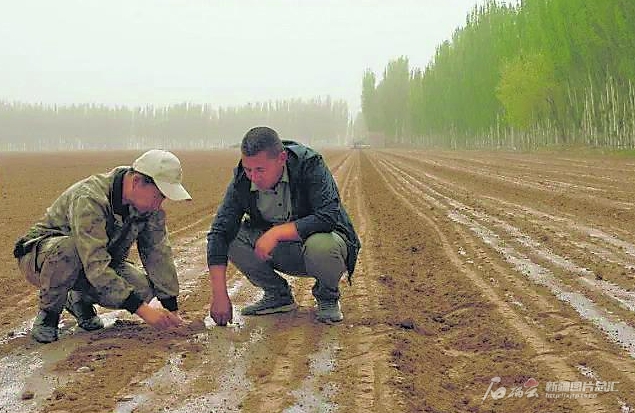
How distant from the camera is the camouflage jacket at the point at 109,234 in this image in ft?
11.9

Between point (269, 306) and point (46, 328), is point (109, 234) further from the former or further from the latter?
point (269, 306)

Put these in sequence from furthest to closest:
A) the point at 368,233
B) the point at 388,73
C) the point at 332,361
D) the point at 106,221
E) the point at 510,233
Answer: the point at 388,73 → the point at 368,233 → the point at 510,233 → the point at 106,221 → the point at 332,361

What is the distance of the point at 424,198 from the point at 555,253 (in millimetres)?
6460

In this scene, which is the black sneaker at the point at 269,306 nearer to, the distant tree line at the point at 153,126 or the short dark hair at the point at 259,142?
the short dark hair at the point at 259,142

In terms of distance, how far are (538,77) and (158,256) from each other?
1345 inches

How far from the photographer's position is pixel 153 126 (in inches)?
6309

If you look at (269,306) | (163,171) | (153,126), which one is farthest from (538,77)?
(153,126)

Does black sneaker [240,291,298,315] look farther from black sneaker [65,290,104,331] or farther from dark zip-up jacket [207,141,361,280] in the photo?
black sneaker [65,290,104,331]

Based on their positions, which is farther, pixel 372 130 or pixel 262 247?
pixel 372 130

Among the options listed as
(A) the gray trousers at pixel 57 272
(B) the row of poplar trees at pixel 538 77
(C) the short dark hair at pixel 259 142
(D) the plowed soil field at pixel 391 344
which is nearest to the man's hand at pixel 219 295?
(D) the plowed soil field at pixel 391 344

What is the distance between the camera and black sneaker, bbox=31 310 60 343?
12.9 ft

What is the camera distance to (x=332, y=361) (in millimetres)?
3473

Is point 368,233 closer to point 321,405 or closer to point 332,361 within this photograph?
point 332,361

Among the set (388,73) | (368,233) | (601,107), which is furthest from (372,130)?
(368,233)
